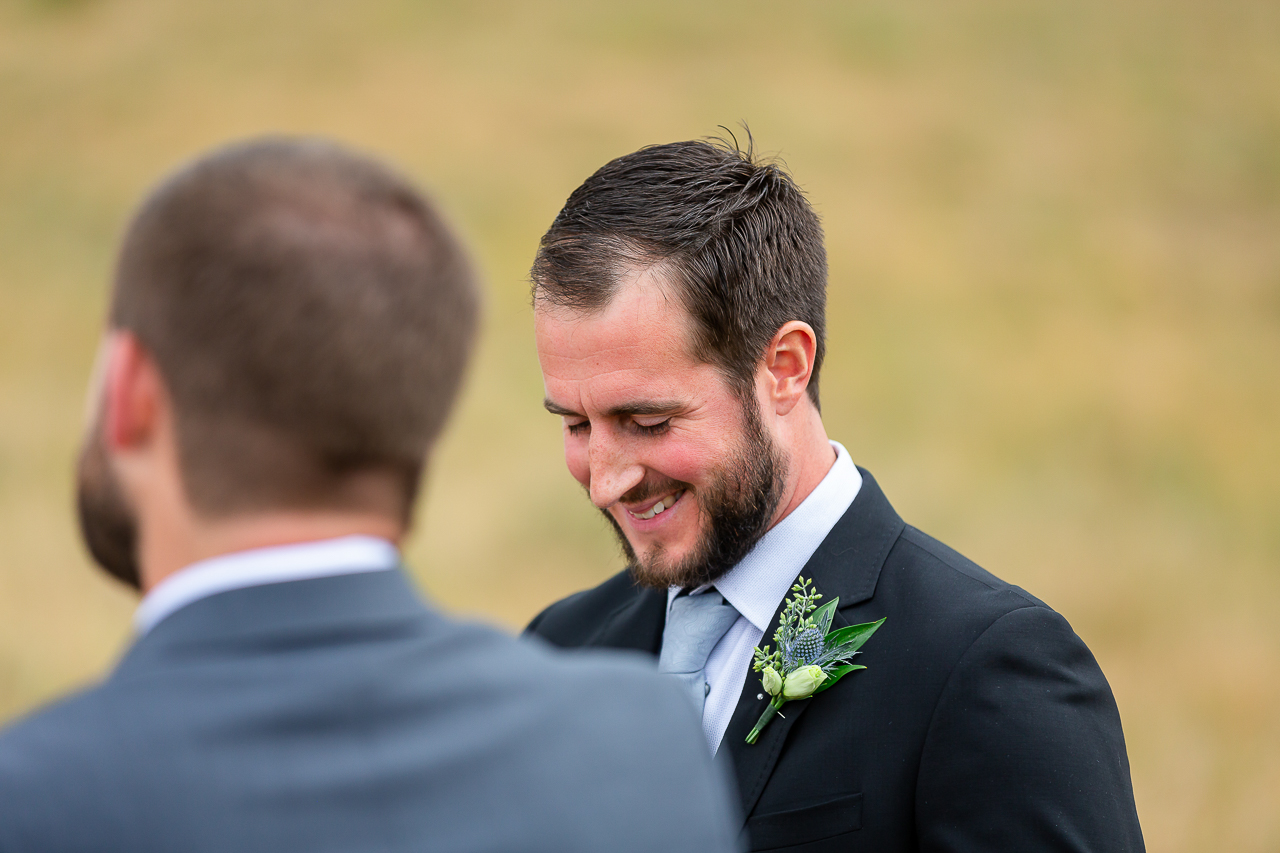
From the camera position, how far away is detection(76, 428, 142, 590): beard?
122cm

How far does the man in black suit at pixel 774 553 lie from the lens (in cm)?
227

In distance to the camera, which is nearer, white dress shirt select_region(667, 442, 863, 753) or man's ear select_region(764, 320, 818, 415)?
white dress shirt select_region(667, 442, 863, 753)

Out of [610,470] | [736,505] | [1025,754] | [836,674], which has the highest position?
[610,470]

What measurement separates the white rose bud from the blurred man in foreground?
1189mm

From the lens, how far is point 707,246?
109 inches

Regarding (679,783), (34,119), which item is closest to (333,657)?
(679,783)

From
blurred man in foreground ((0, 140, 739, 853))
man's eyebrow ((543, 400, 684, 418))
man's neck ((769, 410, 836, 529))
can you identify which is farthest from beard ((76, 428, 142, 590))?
man's neck ((769, 410, 836, 529))

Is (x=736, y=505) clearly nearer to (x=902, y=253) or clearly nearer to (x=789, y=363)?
(x=789, y=363)

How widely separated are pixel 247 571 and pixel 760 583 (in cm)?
172

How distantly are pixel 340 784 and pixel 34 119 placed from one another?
59.3 ft

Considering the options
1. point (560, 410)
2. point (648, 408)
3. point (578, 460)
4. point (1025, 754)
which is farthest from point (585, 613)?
point (1025, 754)

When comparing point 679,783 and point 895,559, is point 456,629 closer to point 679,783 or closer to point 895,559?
point 679,783

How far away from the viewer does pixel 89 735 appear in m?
1.07

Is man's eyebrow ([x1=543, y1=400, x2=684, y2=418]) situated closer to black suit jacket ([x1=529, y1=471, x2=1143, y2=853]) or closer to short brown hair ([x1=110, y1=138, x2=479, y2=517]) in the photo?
black suit jacket ([x1=529, y1=471, x2=1143, y2=853])
